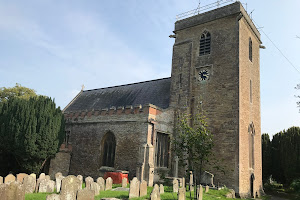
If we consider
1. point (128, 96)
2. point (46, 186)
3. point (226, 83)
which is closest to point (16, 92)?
point (128, 96)

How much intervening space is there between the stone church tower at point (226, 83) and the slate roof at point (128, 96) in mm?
1396

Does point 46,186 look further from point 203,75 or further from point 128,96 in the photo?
point 203,75

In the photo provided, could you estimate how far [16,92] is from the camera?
26766 mm

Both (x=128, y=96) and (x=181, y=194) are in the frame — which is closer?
(x=181, y=194)

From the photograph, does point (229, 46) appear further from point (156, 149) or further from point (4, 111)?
point (4, 111)

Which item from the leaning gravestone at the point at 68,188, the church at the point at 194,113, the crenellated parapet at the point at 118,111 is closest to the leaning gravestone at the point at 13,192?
the leaning gravestone at the point at 68,188

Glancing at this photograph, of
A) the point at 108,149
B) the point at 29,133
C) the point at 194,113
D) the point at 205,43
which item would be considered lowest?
the point at 108,149

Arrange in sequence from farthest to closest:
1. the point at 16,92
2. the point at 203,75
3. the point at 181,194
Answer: the point at 16,92
the point at 203,75
the point at 181,194

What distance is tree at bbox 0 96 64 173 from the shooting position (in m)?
15.5

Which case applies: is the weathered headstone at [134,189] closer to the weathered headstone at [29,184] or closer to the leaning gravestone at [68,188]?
the leaning gravestone at [68,188]

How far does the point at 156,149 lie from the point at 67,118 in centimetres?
811

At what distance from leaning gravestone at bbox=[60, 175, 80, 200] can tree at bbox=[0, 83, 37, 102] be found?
22.2 m

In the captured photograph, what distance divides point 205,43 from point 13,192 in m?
16.2

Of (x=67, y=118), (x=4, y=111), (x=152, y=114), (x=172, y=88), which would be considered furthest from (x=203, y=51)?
(x=4, y=111)
